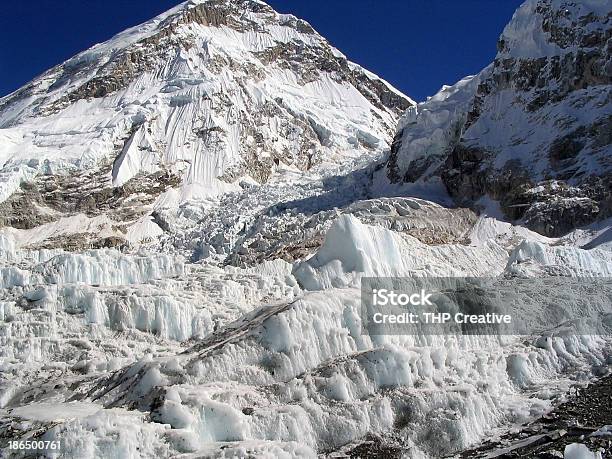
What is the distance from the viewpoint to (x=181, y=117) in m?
122

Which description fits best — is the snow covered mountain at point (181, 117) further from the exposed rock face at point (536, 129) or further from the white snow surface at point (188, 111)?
the exposed rock face at point (536, 129)

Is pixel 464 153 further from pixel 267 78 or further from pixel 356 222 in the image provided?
pixel 267 78

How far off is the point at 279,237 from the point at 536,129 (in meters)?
28.0

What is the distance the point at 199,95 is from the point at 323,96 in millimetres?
35402

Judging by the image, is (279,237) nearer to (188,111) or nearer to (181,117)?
(181,117)

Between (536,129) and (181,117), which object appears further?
(181,117)

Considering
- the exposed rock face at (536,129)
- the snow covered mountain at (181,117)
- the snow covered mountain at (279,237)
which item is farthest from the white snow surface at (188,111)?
the exposed rock face at (536,129)

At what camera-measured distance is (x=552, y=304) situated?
34.7 meters

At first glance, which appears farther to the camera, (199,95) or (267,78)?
(267,78)

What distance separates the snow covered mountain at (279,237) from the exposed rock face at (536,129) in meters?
0.24

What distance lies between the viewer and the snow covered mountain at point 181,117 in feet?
350

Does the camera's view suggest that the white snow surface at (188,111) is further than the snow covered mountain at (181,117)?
Yes

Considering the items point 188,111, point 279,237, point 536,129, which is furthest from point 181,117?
point 536,129

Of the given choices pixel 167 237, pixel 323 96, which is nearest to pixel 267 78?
pixel 323 96
